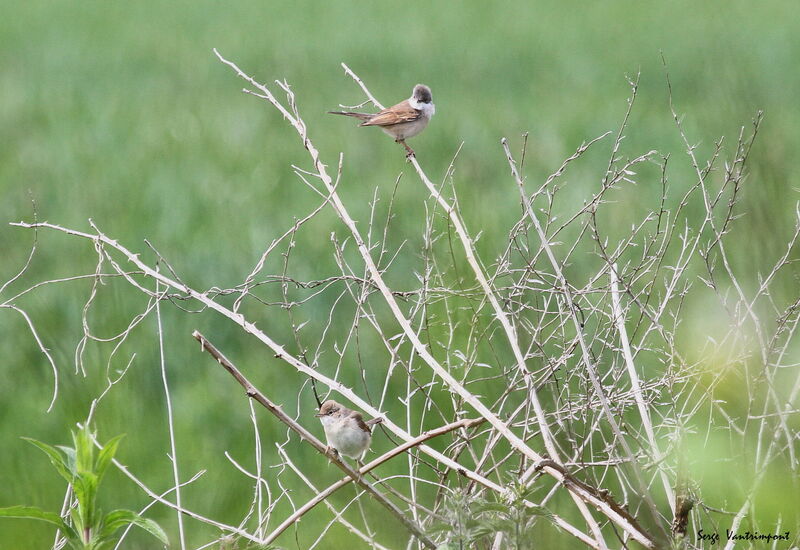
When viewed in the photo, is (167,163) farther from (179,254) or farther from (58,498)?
(58,498)

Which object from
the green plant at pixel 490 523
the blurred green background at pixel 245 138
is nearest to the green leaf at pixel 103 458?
the green plant at pixel 490 523

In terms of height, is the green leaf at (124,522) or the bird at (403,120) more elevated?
the green leaf at (124,522)

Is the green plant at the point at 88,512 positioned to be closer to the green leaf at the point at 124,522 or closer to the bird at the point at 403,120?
the green leaf at the point at 124,522

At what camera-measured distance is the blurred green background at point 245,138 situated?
4137mm

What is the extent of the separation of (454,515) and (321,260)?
437cm

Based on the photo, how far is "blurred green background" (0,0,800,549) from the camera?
4137mm

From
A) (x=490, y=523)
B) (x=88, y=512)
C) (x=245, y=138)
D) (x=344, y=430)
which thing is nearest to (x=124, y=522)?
(x=88, y=512)

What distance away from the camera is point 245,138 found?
8.75 metres

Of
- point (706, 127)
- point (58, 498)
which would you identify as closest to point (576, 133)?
point (58, 498)

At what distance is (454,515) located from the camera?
1.64m

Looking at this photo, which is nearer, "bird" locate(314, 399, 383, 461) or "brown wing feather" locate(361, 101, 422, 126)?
"bird" locate(314, 399, 383, 461)

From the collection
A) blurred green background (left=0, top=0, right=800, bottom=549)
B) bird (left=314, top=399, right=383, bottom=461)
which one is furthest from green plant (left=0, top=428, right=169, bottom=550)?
bird (left=314, top=399, right=383, bottom=461)

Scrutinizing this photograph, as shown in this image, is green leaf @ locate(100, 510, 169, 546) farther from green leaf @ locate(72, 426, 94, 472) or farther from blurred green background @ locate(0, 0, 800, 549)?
blurred green background @ locate(0, 0, 800, 549)

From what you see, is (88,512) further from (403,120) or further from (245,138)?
(245,138)
